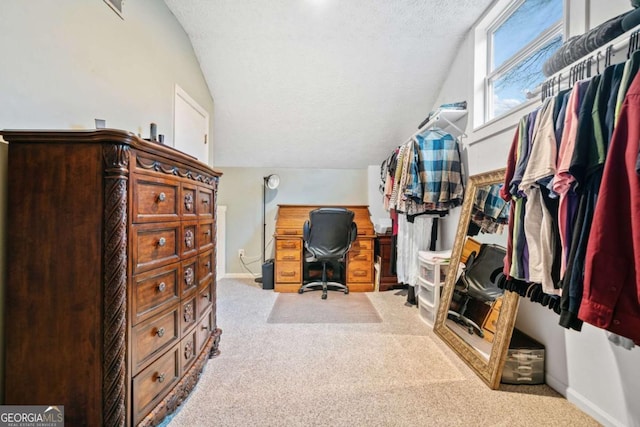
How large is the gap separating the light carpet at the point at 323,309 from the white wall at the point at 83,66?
186 cm

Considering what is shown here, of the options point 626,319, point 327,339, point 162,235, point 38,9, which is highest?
point 38,9

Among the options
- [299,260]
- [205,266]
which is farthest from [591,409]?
[299,260]

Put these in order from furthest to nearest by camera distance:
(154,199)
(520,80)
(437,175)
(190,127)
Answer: (190,127) < (437,175) < (520,80) < (154,199)

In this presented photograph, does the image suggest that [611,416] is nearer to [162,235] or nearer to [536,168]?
[536,168]

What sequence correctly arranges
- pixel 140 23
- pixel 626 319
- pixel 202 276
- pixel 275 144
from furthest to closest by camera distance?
pixel 275 144
pixel 140 23
pixel 202 276
pixel 626 319

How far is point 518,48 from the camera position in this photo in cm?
192

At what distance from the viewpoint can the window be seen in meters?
1.67

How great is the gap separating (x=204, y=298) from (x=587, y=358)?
2057mm

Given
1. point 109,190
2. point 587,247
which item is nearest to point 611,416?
point 587,247

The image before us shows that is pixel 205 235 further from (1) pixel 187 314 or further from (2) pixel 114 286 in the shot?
(2) pixel 114 286

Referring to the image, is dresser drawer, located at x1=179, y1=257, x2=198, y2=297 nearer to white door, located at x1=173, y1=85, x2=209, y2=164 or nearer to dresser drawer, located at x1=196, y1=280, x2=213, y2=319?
dresser drawer, located at x1=196, y1=280, x2=213, y2=319

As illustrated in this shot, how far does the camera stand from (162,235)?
1197 mm

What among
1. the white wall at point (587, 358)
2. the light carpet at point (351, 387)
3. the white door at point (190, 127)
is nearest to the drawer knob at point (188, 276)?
the light carpet at point (351, 387)

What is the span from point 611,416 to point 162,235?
7.17ft
